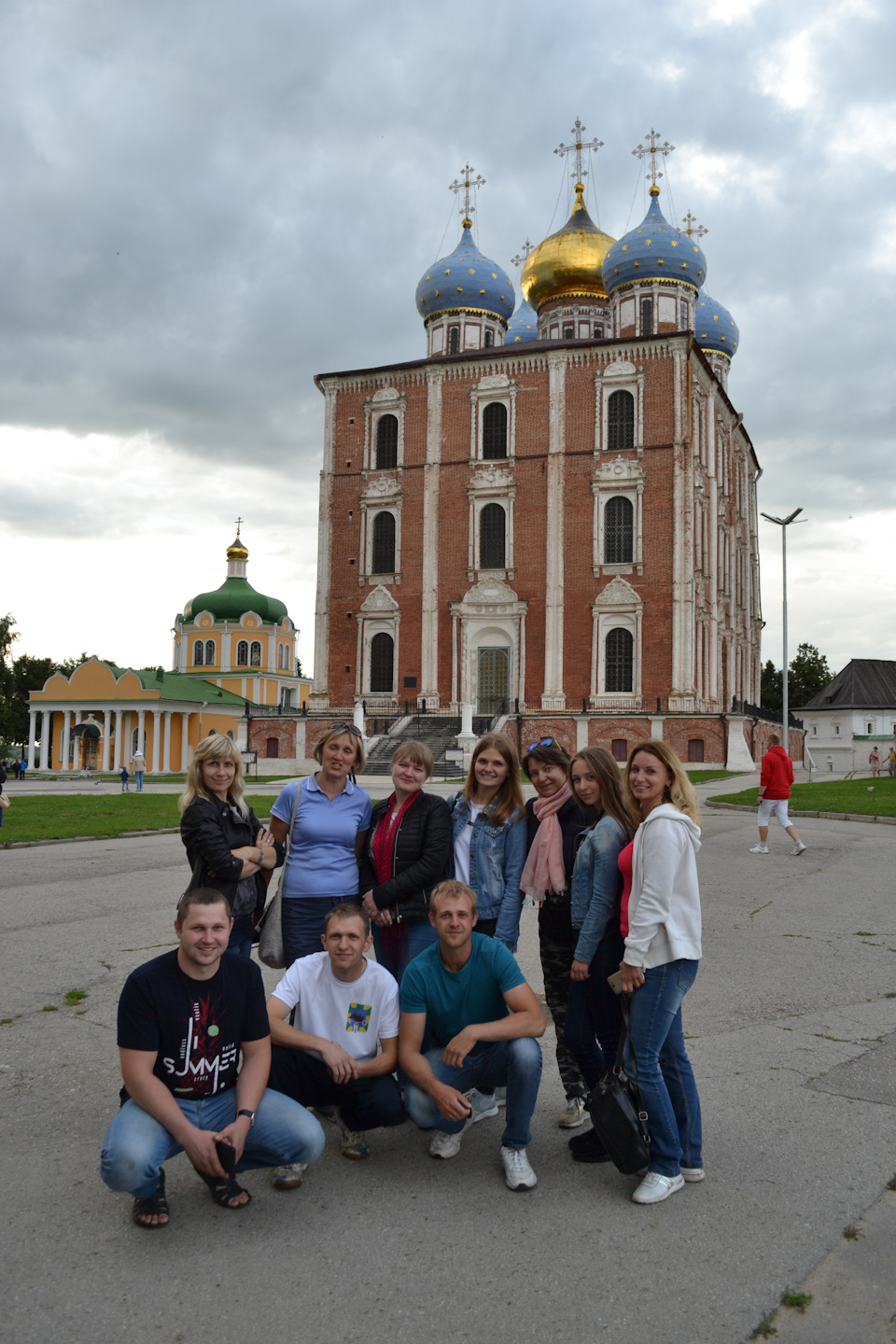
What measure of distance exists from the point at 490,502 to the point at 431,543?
2.91m

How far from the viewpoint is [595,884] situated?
454 centimetres

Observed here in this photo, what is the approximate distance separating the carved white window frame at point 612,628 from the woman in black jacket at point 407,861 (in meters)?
34.0

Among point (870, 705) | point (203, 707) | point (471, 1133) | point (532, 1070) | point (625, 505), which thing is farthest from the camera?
point (870, 705)

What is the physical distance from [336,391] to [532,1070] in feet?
139

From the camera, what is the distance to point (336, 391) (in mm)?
43938

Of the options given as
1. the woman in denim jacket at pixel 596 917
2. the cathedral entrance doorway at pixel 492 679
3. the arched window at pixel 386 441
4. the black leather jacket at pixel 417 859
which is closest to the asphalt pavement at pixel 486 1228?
the woman in denim jacket at pixel 596 917

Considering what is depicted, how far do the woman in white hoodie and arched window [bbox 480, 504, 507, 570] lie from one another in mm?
37383

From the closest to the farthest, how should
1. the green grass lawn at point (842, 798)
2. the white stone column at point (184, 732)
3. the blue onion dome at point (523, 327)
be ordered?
the green grass lawn at point (842, 798)
the white stone column at point (184, 732)
the blue onion dome at point (523, 327)

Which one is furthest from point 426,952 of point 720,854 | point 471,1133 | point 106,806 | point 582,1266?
point 106,806

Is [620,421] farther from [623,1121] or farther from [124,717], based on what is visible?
[623,1121]

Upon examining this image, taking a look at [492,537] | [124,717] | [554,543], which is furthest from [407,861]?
[124,717]

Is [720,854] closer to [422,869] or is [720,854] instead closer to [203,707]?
[422,869]

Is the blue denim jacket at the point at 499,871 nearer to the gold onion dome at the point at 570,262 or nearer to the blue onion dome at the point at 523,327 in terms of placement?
the gold onion dome at the point at 570,262

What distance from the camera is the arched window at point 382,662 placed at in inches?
1656
